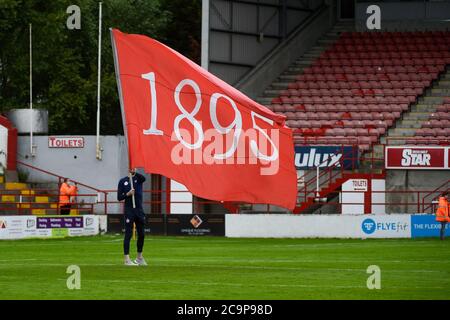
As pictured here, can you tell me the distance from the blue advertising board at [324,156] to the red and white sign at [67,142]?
845 centimetres

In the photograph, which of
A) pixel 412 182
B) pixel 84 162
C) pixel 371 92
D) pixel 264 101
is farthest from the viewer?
pixel 264 101

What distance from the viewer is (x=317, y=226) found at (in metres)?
42.2

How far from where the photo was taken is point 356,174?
154ft

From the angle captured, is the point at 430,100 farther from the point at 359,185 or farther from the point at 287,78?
the point at 359,185

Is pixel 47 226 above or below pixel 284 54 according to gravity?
below

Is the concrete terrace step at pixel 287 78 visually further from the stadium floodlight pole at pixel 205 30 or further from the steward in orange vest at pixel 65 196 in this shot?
the steward in orange vest at pixel 65 196

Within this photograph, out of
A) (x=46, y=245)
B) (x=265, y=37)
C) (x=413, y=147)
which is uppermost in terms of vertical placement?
(x=265, y=37)

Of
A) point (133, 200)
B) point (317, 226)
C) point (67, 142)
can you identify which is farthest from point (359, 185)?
point (133, 200)

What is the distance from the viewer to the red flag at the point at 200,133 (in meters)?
23.0

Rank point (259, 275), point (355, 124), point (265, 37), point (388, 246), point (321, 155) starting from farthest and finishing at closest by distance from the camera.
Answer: point (265, 37)
point (355, 124)
point (321, 155)
point (388, 246)
point (259, 275)

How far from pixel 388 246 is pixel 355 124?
650 inches

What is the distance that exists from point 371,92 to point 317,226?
13659 mm

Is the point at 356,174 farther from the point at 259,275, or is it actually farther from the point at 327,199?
the point at 259,275

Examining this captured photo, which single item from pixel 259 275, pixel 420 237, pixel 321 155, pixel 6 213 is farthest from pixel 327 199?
pixel 259 275
